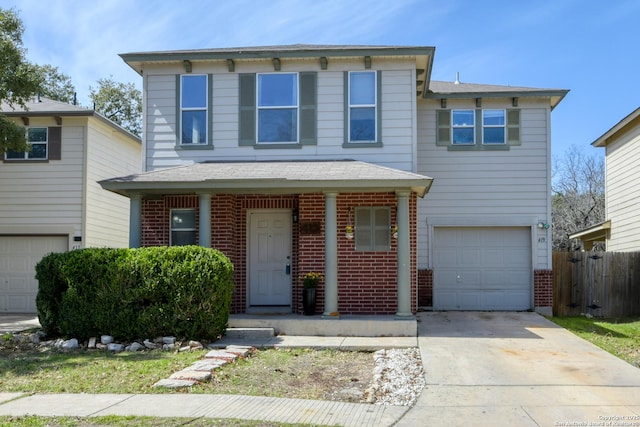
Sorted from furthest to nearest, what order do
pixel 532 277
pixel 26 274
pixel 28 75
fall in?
pixel 26 274, pixel 532 277, pixel 28 75

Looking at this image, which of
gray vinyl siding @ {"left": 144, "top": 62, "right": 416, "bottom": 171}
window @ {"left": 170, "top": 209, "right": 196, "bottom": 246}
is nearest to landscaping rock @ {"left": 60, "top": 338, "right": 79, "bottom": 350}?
window @ {"left": 170, "top": 209, "right": 196, "bottom": 246}

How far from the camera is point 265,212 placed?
1346 cm

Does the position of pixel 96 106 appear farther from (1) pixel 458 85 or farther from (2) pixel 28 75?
(1) pixel 458 85

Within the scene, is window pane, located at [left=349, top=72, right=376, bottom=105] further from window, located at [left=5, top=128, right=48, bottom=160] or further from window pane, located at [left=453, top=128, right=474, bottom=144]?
window, located at [left=5, top=128, right=48, bottom=160]

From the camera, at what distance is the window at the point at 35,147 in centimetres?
1631

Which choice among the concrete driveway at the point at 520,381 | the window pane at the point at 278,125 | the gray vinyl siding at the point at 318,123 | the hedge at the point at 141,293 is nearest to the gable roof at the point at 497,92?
the gray vinyl siding at the point at 318,123

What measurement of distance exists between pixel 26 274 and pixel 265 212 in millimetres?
6950

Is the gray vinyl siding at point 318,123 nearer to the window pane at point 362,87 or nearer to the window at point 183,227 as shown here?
the window pane at point 362,87

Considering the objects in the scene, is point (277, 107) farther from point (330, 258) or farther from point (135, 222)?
point (135, 222)

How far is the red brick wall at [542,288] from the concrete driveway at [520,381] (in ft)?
10.9

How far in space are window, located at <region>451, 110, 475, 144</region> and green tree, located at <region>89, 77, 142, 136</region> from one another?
21.0m

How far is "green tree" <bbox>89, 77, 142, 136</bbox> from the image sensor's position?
106ft

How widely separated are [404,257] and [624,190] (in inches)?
358

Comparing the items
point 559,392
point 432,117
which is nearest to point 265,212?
point 432,117
